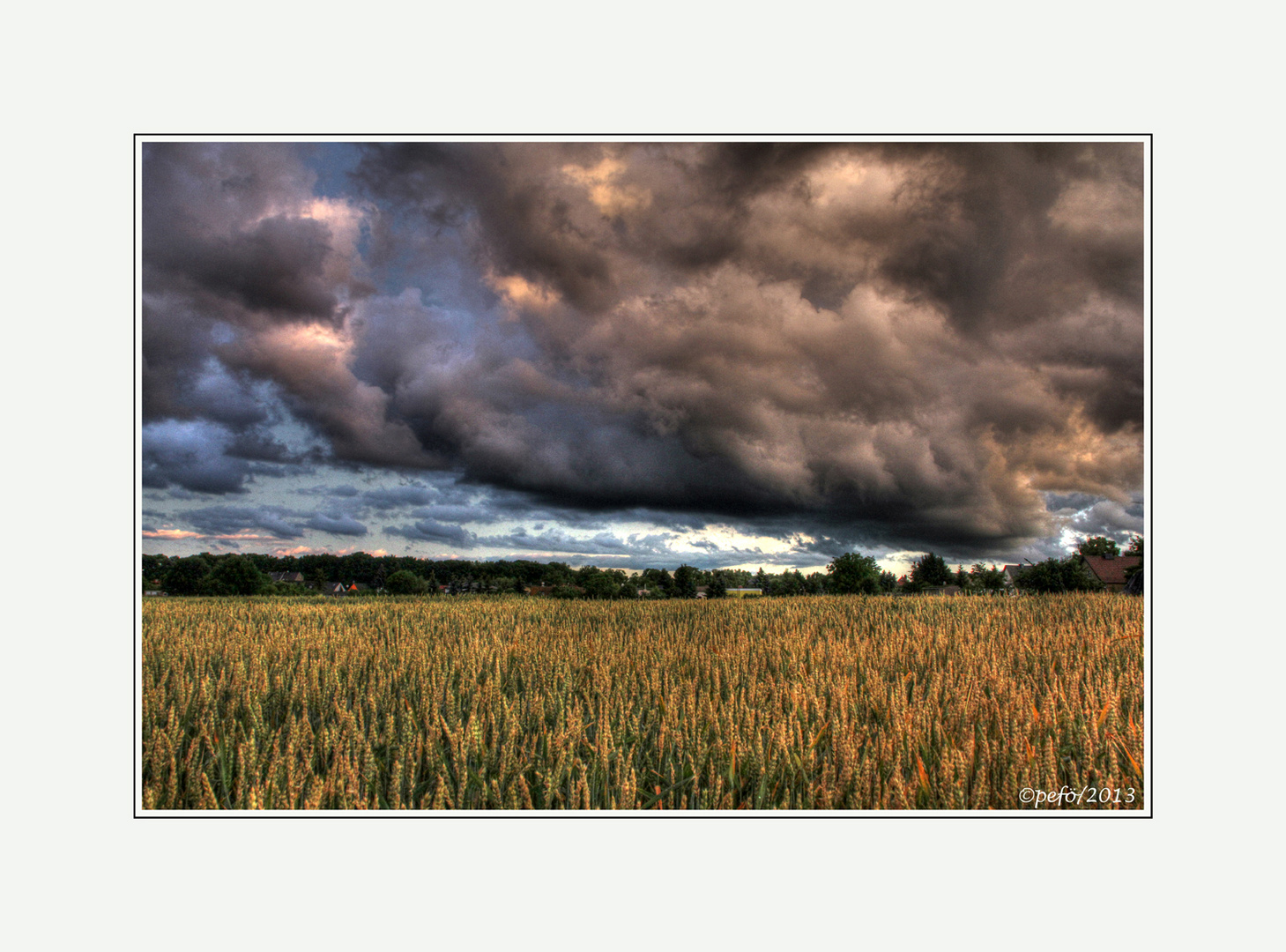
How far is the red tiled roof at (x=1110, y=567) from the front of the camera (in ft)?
15.2

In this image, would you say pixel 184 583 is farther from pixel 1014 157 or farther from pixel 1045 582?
pixel 1045 582

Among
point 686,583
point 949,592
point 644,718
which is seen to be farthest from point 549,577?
point 949,592

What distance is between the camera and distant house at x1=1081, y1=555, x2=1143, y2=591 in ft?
15.2

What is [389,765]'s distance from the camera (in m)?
3.14

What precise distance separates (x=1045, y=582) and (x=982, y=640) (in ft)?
10.5

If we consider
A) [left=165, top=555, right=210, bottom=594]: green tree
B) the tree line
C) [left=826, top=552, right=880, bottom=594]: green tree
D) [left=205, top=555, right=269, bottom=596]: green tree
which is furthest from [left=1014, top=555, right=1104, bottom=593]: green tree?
[left=205, top=555, right=269, bottom=596]: green tree

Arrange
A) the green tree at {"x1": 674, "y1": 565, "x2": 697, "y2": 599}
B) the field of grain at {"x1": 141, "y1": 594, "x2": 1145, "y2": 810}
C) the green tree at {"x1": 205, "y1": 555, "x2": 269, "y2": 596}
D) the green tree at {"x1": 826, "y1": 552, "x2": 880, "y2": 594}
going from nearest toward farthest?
the field of grain at {"x1": 141, "y1": 594, "x2": 1145, "y2": 810} → the green tree at {"x1": 205, "y1": 555, "x2": 269, "y2": 596} → the green tree at {"x1": 674, "y1": 565, "x2": 697, "y2": 599} → the green tree at {"x1": 826, "y1": 552, "x2": 880, "y2": 594}

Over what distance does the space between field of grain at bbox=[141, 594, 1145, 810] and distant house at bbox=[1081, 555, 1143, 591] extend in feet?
2.35

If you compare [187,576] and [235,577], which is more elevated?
[187,576]

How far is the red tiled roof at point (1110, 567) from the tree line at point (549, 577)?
133 mm

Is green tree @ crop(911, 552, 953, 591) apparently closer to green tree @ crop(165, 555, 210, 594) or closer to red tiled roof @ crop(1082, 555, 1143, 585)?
red tiled roof @ crop(1082, 555, 1143, 585)

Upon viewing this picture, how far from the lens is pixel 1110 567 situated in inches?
197

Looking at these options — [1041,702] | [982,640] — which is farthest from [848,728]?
[982,640]

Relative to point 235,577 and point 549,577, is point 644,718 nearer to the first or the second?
point 549,577
